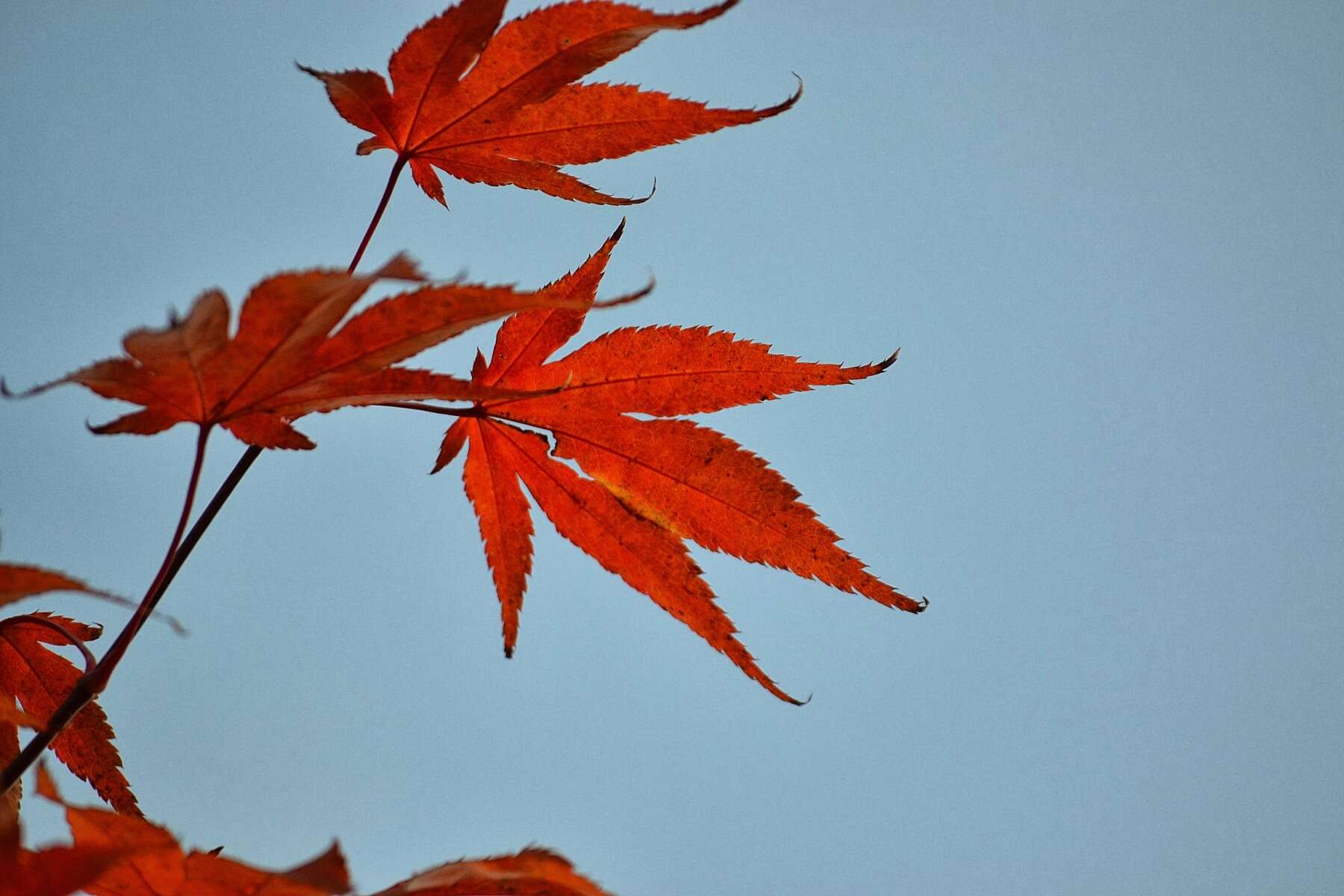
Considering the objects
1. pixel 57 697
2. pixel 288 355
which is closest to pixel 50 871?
pixel 288 355

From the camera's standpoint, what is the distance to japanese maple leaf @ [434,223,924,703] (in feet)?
1.78

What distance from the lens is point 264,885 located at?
35 cm

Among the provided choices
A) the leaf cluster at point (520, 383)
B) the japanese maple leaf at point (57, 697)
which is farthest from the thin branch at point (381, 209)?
the japanese maple leaf at point (57, 697)

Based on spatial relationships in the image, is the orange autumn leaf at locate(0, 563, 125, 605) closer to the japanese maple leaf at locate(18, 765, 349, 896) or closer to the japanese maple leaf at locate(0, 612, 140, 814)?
the japanese maple leaf at locate(18, 765, 349, 896)

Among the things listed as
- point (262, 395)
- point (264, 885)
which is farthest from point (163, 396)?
point (264, 885)

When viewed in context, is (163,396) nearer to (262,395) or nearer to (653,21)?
(262,395)

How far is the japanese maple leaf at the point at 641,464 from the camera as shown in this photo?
542mm

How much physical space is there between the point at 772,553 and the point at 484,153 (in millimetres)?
271

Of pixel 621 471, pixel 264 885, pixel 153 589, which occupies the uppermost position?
pixel 621 471

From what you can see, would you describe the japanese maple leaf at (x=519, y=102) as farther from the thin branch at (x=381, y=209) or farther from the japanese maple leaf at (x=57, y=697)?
the japanese maple leaf at (x=57, y=697)

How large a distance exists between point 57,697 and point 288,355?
0.28 metres

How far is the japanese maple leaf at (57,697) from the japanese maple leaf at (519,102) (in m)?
0.30

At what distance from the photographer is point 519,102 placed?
1.86 ft

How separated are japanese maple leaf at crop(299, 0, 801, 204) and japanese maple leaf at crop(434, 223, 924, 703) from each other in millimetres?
60
